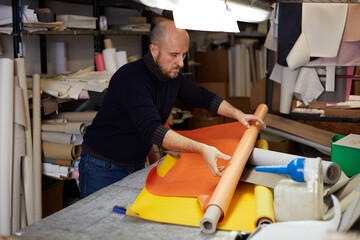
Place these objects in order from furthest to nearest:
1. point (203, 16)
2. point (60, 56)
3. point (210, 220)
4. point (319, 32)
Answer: point (60, 56) < point (319, 32) < point (203, 16) < point (210, 220)

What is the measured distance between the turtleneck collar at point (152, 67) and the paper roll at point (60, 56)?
164 centimetres

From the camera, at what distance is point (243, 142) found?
6.39ft

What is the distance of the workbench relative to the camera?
4.59ft

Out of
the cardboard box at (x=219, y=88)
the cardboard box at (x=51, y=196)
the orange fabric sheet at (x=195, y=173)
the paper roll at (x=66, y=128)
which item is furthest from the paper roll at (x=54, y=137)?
the cardboard box at (x=219, y=88)

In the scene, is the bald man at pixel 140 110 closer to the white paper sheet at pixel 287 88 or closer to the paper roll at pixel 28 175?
the paper roll at pixel 28 175

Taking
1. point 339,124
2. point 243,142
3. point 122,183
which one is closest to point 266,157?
point 243,142

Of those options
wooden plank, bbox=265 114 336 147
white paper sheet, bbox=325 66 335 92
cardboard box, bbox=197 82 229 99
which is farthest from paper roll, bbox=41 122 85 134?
cardboard box, bbox=197 82 229 99

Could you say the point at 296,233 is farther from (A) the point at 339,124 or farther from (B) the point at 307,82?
(A) the point at 339,124

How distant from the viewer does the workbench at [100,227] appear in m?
1.40

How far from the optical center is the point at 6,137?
258 centimetres

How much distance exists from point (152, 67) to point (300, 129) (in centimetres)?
161

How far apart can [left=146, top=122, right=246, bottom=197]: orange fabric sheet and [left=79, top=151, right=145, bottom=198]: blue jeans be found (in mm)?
377

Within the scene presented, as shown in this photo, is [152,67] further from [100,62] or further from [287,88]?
[100,62]

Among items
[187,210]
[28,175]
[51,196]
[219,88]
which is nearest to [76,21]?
[28,175]
